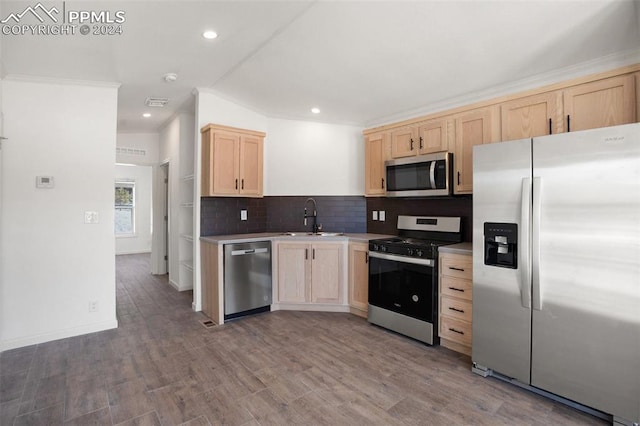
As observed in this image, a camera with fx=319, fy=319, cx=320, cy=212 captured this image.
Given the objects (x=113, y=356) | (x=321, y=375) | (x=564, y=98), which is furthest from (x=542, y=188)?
(x=113, y=356)

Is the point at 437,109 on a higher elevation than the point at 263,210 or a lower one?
higher

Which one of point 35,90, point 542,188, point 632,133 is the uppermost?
point 35,90

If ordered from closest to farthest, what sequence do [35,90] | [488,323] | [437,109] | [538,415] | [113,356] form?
[538,415] → [488,323] → [113,356] → [35,90] → [437,109]

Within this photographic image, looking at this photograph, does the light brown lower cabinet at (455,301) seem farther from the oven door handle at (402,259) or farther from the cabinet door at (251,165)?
the cabinet door at (251,165)

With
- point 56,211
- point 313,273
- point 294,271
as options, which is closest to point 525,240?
point 313,273

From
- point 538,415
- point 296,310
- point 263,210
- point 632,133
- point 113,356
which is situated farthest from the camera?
point 263,210

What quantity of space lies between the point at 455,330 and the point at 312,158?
111 inches

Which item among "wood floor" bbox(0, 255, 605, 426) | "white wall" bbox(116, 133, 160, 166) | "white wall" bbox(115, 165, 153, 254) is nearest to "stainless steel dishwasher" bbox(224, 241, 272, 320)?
"wood floor" bbox(0, 255, 605, 426)

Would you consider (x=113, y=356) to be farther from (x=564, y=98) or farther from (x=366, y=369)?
(x=564, y=98)

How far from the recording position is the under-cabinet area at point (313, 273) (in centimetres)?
372

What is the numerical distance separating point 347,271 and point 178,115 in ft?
11.1

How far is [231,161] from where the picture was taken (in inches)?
Answer: 152

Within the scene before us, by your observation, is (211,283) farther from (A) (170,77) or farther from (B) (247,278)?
(A) (170,77)

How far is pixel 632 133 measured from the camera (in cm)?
183
